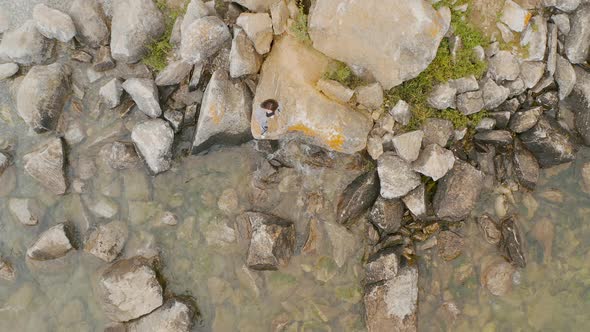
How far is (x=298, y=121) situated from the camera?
673cm

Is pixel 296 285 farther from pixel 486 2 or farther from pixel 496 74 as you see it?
pixel 486 2

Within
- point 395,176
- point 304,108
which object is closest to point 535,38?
point 395,176

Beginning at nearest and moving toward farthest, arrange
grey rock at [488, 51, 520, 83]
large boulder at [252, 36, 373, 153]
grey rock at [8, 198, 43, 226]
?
large boulder at [252, 36, 373, 153], grey rock at [488, 51, 520, 83], grey rock at [8, 198, 43, 226]

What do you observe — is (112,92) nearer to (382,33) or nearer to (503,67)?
(382,33)

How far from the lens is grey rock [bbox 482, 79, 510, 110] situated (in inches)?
279

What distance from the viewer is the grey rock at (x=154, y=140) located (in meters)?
7.75

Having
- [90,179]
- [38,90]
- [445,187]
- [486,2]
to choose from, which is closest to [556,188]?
[445,187]

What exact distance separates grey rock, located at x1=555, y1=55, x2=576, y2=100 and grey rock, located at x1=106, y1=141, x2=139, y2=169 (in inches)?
279

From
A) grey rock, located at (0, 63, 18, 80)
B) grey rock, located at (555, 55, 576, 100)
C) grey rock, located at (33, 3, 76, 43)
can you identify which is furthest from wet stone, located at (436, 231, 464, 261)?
grey rock, located at (0, 63, 18, 80)

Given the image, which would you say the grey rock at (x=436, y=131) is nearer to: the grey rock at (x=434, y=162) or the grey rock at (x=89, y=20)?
the grey rock at (x=434, y=162)

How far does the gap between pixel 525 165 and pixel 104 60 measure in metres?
7.24

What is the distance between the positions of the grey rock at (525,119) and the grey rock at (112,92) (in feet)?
21.3

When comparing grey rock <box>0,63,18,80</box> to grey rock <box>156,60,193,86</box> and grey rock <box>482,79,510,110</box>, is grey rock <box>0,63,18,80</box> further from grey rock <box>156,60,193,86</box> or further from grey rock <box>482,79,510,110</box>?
grey rock <box>482,79,510,110</box>

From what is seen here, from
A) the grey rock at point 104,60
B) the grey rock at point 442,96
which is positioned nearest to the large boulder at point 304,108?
the grey rock at point 442,96
